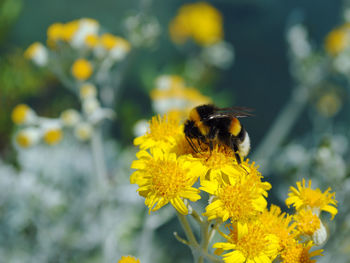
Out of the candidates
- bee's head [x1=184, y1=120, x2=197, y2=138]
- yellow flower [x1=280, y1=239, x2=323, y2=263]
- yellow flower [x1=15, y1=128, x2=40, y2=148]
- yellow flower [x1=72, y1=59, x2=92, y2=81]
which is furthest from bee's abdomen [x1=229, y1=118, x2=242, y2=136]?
yellow flower [x1=15, y1=128, x2=40, y2=148]

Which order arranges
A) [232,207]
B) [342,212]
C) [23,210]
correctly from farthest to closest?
[23,210] < [342,212] < [232,207]

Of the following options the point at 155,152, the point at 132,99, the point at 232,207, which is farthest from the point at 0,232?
the point at 232,207

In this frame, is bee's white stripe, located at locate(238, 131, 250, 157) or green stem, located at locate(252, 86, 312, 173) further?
green stem, located at locate(252, 86, 312, 173)

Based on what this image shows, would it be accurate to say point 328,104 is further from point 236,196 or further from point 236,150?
point 236,196

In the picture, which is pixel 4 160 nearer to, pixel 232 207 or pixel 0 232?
pixel 0 232

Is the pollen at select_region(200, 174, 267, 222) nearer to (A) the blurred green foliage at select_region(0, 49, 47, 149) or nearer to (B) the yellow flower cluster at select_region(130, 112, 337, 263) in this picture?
(B) the yellow flower cluster at select_region(130, 112, 337, 263)

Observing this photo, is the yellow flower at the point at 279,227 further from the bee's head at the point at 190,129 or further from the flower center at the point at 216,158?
the bee's head at the point at 190,129

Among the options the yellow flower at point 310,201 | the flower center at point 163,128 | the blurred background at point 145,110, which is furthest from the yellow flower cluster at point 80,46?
the yellow flower at point 310,201

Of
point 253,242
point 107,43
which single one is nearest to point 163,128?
point 253,242
